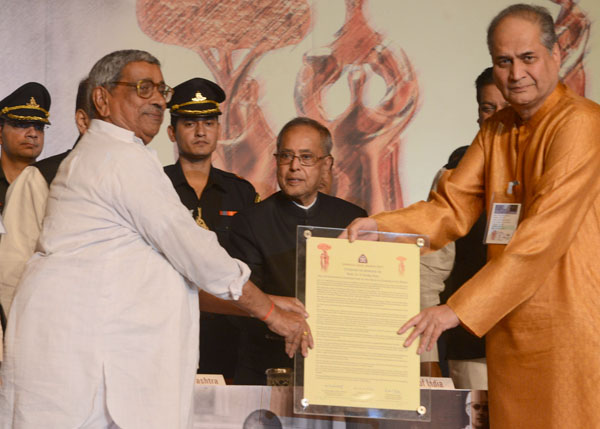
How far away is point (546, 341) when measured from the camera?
7.76 ft

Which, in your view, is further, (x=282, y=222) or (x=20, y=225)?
(x=282, y=222)

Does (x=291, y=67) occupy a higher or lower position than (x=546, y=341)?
higher

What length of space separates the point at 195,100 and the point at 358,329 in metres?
1.92

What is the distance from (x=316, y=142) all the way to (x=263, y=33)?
151 cm

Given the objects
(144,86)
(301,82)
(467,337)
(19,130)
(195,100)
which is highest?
(301,82)

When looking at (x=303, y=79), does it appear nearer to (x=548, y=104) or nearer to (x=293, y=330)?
(x=548, y=104)

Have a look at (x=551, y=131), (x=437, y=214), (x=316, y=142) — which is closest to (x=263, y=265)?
(x=316, y=142)

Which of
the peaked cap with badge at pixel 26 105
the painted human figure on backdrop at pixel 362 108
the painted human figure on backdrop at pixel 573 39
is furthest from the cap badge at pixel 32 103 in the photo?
the painted human figure on backdrop at pixel 573 39

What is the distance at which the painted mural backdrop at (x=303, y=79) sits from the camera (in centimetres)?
470

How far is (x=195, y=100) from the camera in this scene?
3.97m

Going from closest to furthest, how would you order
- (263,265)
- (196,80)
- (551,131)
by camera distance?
1. (551,131)
2. (263,265)
3. (196,80)

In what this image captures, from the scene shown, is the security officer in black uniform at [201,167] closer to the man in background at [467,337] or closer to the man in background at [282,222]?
the man in background at [282,222]

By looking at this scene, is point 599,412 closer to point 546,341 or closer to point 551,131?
point 546,341

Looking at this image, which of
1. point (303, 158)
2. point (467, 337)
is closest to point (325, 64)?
point (303, 158)
